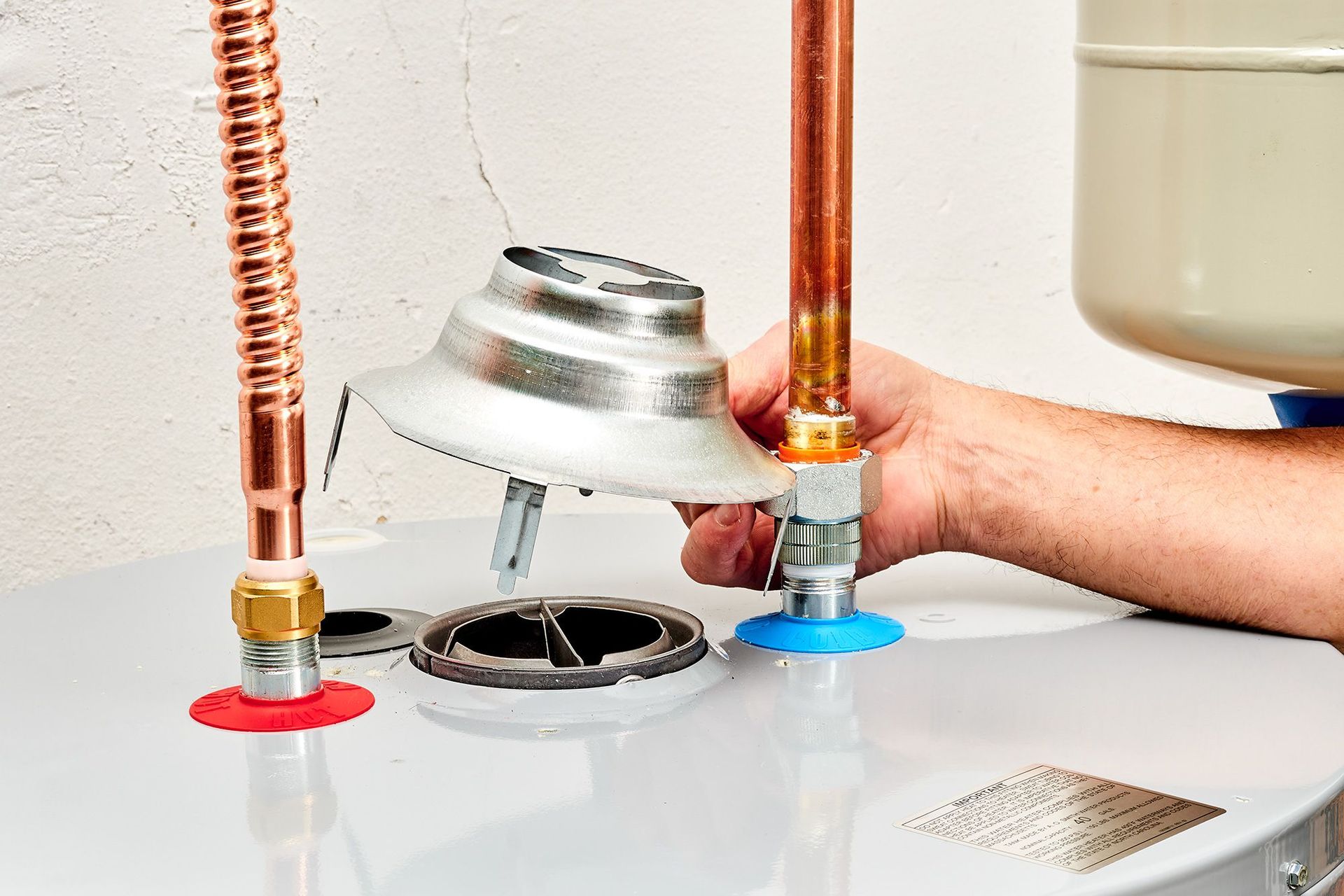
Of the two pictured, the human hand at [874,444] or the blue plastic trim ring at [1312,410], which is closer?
the human hand at [874,444]

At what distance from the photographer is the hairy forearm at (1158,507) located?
865mm

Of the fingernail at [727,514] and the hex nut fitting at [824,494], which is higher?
the hex nut fitting at [824,494]

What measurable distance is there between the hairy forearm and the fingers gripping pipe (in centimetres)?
44

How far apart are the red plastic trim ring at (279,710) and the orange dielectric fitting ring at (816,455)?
25 cm

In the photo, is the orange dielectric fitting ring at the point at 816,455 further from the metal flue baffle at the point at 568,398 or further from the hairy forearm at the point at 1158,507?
the hairy forearm at the point at 1158,507

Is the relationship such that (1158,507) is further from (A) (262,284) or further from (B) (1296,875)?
(A) (262,284)

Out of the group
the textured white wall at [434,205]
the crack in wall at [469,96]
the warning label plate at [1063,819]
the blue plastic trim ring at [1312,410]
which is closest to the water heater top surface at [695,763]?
the warning label plate at [1063,819]

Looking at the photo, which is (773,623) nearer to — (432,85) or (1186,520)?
(1186,520)

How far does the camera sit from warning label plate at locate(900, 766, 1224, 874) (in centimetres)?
53

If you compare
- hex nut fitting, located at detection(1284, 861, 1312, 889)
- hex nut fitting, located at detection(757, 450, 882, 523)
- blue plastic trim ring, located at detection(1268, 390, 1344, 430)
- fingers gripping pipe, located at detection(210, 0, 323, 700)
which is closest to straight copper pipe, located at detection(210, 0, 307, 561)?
fingers gripping pipe, located at detection(210, 0, 323, 700)

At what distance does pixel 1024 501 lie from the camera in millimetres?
931

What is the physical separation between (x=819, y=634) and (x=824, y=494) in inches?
3.2

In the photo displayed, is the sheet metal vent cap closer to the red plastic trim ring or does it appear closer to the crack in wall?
the red plastic trim ring

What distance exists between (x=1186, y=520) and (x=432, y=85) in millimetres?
954
